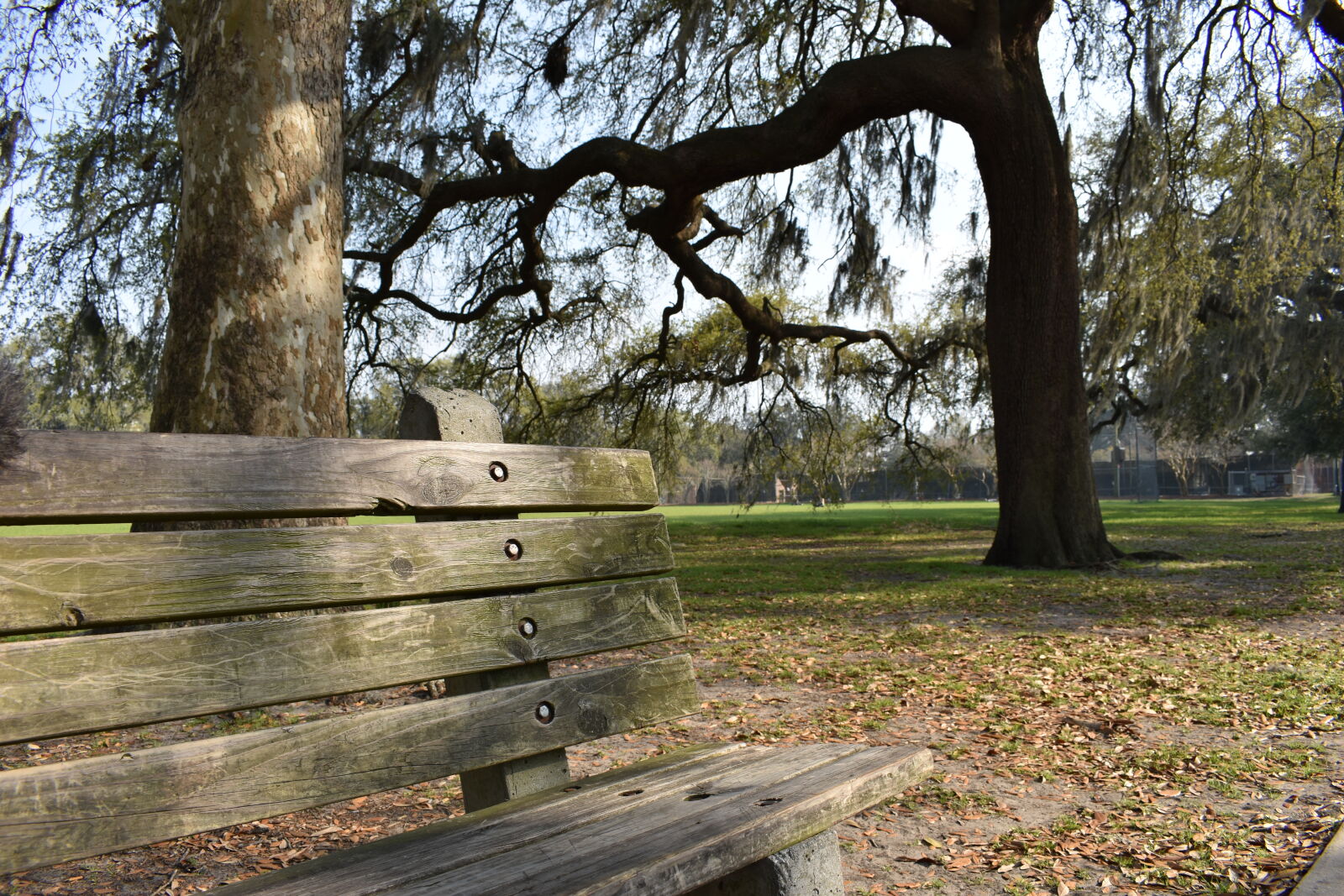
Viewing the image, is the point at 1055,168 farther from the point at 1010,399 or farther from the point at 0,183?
the point at 0,183

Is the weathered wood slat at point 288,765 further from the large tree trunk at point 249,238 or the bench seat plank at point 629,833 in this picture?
the large tree trunk at point 249,238

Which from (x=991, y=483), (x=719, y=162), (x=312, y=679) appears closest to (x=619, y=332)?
(x=719, y=162)

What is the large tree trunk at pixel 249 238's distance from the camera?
14.8 ft

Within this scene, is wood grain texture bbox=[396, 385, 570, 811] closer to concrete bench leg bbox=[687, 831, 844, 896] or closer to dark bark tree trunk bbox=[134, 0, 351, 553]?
concrete bench leg bbox=[687, 831, 844, 896]

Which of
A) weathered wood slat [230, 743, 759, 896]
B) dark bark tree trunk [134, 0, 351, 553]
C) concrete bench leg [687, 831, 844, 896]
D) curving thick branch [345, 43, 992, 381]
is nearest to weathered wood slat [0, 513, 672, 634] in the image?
weathered wood slat [230, 743, 759, 896]

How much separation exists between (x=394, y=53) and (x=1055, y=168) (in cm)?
749

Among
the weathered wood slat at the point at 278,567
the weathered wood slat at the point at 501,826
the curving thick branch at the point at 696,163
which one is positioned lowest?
the weathered wood slat at the point at 501,826

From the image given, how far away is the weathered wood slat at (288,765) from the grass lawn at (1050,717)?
101cm

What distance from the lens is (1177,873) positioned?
2670 mm

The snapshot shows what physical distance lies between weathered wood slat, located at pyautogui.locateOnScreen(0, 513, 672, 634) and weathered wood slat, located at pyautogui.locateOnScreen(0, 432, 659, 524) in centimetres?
5

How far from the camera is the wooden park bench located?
1.42 metres

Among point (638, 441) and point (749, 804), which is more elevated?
point (638, 441)

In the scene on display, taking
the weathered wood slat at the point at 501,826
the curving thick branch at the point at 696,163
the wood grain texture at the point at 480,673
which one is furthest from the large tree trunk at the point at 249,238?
the curving thick branch at the point at 696,163

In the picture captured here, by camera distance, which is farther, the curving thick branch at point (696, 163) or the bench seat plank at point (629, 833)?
the curving thick branch at point (696, 163)
